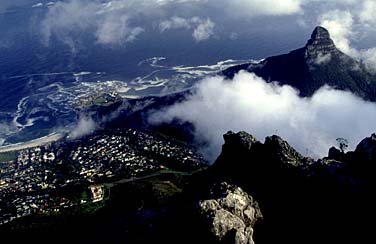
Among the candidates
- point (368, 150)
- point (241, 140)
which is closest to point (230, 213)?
point (368, 150)

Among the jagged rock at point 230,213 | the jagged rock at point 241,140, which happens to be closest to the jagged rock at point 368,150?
the jagged rock at point 230,213

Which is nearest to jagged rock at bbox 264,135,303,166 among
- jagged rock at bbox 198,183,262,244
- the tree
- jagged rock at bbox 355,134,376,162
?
jagged rock at bbox 355,134,376,162

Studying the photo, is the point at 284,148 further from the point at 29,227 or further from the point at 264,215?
the point at 29,227

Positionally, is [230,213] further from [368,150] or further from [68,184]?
[68,184]

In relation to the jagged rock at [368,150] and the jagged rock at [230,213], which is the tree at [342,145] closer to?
the jagged rock at [368,150]

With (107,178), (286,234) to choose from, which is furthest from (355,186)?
(107,178)

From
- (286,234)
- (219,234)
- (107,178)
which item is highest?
(219,234)

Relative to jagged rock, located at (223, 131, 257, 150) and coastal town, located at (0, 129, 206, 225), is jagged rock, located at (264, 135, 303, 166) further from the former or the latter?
coastal town, located at (0, 129, 206, 225)
